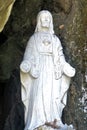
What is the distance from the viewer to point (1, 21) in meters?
6.45

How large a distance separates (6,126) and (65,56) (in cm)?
100

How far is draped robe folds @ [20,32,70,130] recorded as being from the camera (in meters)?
6.32

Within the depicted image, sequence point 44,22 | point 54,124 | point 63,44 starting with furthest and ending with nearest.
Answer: point 63,44, point 44,22, point 54,124

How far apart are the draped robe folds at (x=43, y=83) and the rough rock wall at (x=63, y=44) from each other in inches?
24.8

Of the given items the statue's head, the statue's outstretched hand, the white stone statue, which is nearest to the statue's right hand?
the white stone statue

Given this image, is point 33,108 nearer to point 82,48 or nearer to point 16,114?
point 16,114

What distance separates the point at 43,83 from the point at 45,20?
710 mm

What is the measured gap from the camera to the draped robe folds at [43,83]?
20.7 ft

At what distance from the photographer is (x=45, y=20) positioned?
677 cm

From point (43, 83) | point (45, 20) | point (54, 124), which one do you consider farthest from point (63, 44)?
point (54, 124)

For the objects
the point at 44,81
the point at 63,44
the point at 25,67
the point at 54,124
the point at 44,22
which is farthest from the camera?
the point at 63,44

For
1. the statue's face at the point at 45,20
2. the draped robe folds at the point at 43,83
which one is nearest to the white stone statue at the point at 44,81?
the draped robe folds at the point at 43,83

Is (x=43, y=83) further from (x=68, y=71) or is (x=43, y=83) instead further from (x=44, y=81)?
(x=68, y=71)

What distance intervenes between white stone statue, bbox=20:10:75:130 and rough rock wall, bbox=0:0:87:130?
64cm
